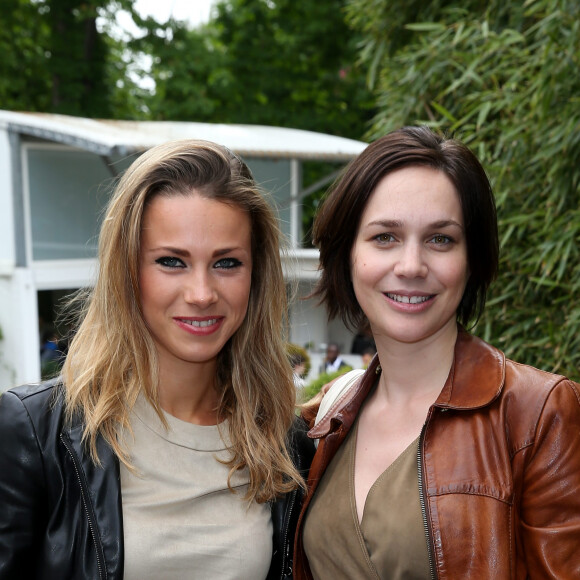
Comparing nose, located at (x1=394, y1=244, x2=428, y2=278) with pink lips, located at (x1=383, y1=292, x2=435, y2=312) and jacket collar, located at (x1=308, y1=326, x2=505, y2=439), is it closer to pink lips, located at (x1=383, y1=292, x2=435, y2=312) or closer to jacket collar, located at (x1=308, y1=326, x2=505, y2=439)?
pink lips, located at (x1=383, y1=292, x2=435, y2=312)

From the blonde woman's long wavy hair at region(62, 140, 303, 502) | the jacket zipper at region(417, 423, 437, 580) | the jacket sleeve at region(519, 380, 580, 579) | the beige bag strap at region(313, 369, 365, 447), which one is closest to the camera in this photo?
the jacket sleeve at region(519, 380, 580, 579)

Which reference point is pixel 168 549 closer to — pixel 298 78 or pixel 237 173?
pixel 237 173

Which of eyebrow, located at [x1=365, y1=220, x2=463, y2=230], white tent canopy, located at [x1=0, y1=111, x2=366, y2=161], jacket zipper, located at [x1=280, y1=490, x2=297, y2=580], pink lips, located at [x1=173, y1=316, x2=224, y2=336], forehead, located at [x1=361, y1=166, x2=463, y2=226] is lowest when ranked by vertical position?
jacket zipper, located at [x1=280, y1=490, x2=297, y2=580]

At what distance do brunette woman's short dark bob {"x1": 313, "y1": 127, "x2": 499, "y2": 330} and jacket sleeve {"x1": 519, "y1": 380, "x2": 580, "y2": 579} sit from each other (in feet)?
1.72

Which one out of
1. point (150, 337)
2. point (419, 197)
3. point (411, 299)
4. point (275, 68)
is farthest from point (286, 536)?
point (275, 68)

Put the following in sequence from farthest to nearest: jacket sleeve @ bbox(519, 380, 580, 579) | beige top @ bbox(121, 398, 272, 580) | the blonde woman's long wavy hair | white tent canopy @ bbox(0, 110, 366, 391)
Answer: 1. white tent canopy @ bbox(0, 110, 366, 391)
2. the blonde woman's long wavy hair
3. beige top @ bbox(121, 398, 272, 580)
4. jacket sleeve @ bbox(519, 380, 580, 579)

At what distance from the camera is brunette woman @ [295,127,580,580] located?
6.43ft

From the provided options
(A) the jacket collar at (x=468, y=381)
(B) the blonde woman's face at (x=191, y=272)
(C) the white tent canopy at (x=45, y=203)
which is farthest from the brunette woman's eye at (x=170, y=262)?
(C) the white tent canopy at (x=45, y=203)

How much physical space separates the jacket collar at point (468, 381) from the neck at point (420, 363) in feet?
0.17

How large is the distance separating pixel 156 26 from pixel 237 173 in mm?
17517

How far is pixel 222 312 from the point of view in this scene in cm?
243

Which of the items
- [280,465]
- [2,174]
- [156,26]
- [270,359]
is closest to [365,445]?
[280,465]

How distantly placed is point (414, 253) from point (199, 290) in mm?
663

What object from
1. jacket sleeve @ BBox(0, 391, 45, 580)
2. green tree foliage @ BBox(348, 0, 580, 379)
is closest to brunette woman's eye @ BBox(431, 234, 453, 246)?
jacket sleeve @ BBox(0, 391, 45, 580)
